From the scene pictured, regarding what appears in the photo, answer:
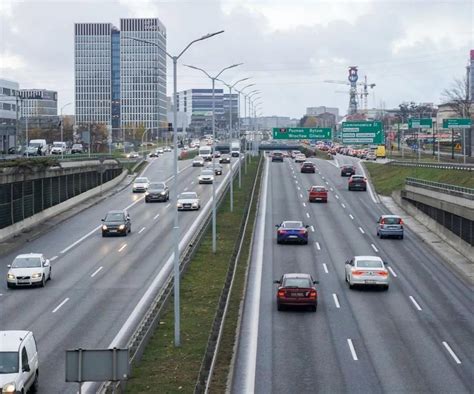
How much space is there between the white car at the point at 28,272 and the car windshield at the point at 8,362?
17.8 m

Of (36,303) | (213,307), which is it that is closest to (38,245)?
(36,303)

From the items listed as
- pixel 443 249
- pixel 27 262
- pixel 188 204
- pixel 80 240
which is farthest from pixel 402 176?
pixel 27 262

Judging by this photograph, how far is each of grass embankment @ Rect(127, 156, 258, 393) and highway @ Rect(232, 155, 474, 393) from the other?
3.98 ft

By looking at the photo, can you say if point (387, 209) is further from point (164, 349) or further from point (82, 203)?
point (164, 349)

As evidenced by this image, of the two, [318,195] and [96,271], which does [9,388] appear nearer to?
[96,271]

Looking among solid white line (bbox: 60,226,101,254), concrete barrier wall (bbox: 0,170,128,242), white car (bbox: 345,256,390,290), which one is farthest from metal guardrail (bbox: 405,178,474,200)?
concrete barrier wall (bbox: 0,170,128,242)

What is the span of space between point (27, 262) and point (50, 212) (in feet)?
83.3

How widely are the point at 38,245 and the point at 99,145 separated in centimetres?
11666

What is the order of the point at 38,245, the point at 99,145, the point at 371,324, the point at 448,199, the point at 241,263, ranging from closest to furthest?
the point at 371,324, the point at 241,263, the point at 38,245, the point at 448,199, the point at 99,145

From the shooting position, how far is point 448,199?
53.2m

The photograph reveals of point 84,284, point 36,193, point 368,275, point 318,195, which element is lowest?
point 84,284

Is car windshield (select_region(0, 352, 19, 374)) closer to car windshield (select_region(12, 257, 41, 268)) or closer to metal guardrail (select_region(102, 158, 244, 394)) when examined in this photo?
metal guardrail (select_region(102, 158, 244, 394))

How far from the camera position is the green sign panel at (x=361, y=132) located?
327 feet

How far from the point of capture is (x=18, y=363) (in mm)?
18734
